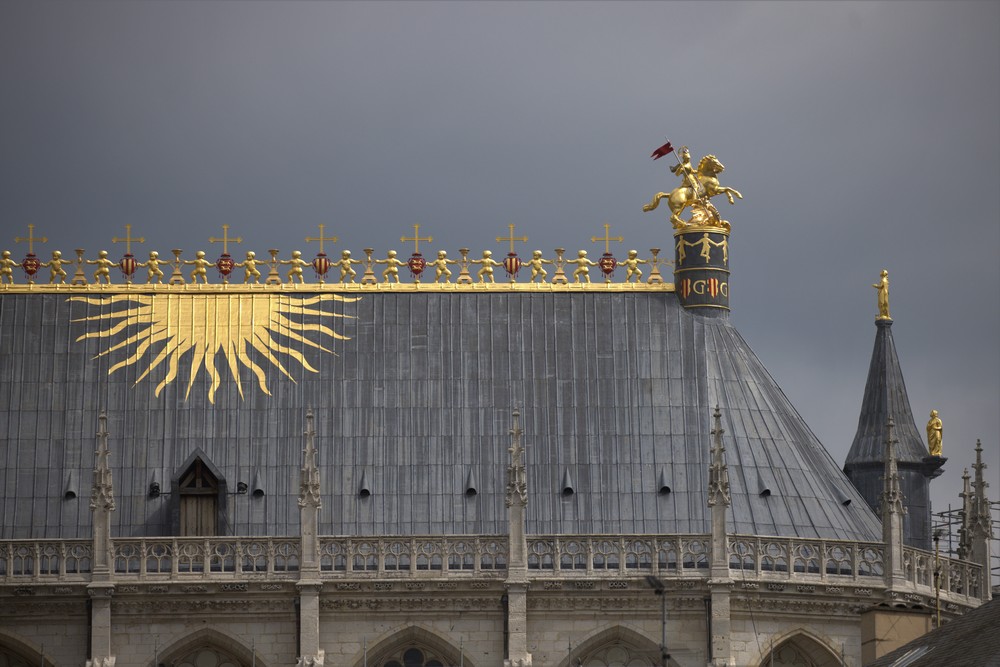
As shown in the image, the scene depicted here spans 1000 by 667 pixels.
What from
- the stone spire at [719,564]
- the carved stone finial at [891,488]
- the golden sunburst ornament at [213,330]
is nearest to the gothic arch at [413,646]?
the stone spire at [719,564]

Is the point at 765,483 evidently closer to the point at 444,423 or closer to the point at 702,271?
the point at 702,271

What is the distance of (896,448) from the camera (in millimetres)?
77625

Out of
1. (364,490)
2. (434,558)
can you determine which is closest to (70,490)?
(364,490)

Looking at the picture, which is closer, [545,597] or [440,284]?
[545,597]

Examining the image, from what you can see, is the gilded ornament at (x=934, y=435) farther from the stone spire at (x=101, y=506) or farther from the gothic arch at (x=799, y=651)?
the stone spire at (x=101, y=506)

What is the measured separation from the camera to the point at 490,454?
243ft

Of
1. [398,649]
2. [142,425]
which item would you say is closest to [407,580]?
[398,649]

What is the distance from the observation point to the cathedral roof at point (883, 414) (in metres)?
78.1

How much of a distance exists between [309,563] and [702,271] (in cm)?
1290

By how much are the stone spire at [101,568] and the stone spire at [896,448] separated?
19.0 meters

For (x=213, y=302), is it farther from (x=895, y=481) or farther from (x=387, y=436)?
Result: (x=895, y=481)

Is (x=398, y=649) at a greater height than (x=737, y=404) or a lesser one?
lesser

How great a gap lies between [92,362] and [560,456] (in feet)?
37.8

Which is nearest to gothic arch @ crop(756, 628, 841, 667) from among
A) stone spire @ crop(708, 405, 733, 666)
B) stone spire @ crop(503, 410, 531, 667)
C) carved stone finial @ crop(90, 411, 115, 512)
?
stone spire @ crop(708, 405, 733, 666)
